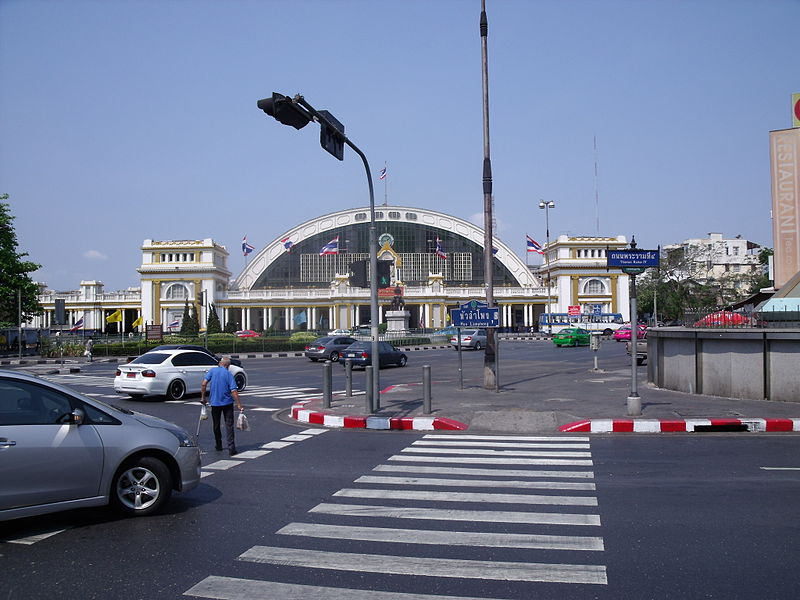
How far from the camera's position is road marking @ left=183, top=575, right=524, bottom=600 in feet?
15.9

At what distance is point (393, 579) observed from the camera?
5.19 meters

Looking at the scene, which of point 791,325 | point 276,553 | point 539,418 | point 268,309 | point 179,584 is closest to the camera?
point 179,584

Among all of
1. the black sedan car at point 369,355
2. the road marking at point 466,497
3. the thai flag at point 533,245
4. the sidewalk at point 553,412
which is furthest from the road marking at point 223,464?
the thai flag at point 533,245

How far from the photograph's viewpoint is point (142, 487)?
6969 mm

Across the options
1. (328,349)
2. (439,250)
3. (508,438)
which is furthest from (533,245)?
(508,438)

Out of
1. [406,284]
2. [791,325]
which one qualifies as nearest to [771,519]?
[791,325]

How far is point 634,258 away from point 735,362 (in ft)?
13.6

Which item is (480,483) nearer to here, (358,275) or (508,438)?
(508,438)

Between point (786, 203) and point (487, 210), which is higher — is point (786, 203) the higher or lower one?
the higher one

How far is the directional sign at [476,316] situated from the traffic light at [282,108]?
303 inches

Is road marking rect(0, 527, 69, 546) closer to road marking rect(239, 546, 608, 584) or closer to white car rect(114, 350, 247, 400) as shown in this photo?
road marking rect(239, 546, 608, 584)

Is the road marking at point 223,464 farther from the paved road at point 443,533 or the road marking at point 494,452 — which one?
the road marking at point 494,452

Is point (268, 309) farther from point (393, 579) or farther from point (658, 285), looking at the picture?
point (393, 579)

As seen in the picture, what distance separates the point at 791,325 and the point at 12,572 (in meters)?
15.6
